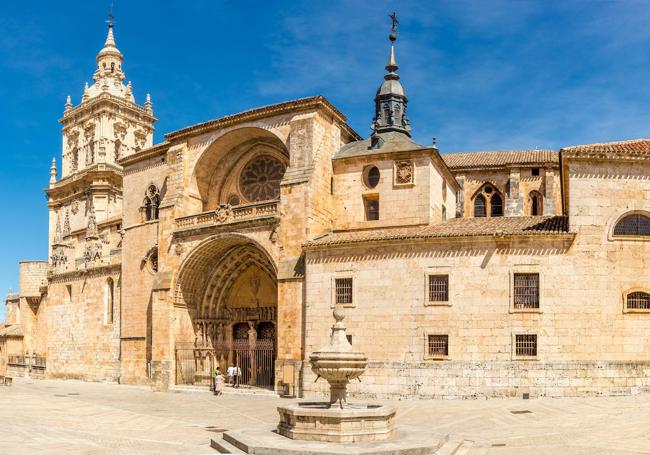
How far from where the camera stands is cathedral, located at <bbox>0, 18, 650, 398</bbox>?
853 inches

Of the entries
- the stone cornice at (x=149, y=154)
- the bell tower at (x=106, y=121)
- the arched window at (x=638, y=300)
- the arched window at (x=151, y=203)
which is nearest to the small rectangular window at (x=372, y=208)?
the arched window at (x=638, y=300)

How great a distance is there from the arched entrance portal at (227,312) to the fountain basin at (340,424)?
15.4 metres

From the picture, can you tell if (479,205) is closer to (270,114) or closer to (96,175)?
(270,114)

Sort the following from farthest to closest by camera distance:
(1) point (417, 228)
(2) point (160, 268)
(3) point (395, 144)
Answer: (2) point (160, 268)
(3) point (395, 144)
(1) point (417, 228)

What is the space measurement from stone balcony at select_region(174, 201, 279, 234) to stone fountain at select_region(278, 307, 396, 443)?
1316 centimetres

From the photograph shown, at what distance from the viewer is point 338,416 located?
13133 mm

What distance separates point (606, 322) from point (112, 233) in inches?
1250

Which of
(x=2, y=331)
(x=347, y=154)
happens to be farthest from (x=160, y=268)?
(x=2, y=331)

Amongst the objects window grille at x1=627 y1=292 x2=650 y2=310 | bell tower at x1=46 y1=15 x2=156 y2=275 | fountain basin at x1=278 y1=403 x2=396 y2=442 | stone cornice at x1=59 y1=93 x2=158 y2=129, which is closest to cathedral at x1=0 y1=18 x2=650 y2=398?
window grille at x1=627 y1=292 x2=650 y2=310

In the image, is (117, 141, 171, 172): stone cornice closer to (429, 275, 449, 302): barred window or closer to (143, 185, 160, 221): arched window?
(143, 185, 160, 221): arched window

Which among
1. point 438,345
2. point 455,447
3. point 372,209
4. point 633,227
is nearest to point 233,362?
point 372,209

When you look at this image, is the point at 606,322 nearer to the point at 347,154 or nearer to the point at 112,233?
the point at 347,154

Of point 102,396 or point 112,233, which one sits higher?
point 112,233

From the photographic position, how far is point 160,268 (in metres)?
30.7
